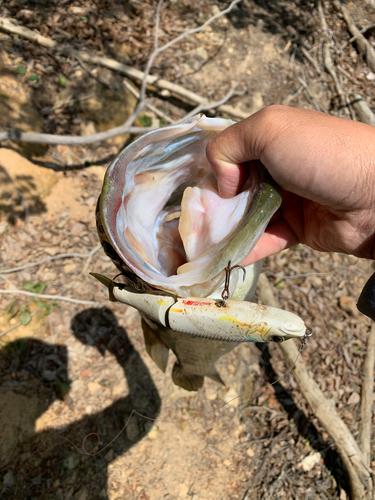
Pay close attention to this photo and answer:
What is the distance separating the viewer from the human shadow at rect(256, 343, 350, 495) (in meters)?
2.59

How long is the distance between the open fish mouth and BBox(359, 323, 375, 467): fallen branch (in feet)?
7.32

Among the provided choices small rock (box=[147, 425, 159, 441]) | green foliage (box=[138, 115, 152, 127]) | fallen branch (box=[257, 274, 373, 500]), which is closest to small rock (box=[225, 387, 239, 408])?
fallen branch (box=[257, 274, 373, 500])

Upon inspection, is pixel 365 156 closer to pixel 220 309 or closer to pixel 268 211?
pixel 268 211

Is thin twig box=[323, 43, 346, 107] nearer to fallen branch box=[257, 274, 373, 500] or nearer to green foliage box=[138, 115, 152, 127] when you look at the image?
green foliage box=[138, 115, 152, 127]

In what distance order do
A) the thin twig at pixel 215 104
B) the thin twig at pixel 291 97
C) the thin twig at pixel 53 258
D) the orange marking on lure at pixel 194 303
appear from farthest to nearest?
the thin twig at pixel 291 97
the thin twig at pixel 215 104
the thin twig at pixel 53 258
the orange marking on lure at pixel 194 303

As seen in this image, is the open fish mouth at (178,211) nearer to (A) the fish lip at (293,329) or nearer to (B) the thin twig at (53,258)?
(A) the fish lip at (293,329)

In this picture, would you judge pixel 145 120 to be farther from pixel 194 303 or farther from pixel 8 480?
pixel 8 480

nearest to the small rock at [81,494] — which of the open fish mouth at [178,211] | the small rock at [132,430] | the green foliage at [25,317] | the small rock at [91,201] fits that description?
the small rock at [132,430]

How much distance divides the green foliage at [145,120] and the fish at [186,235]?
7.37 feet

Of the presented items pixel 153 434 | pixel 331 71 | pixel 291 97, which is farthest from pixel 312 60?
pixel 153 434

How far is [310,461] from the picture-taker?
264 cm

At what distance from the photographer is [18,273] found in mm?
2867

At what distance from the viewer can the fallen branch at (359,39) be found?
4.44 m

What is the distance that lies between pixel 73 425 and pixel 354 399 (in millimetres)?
2296
